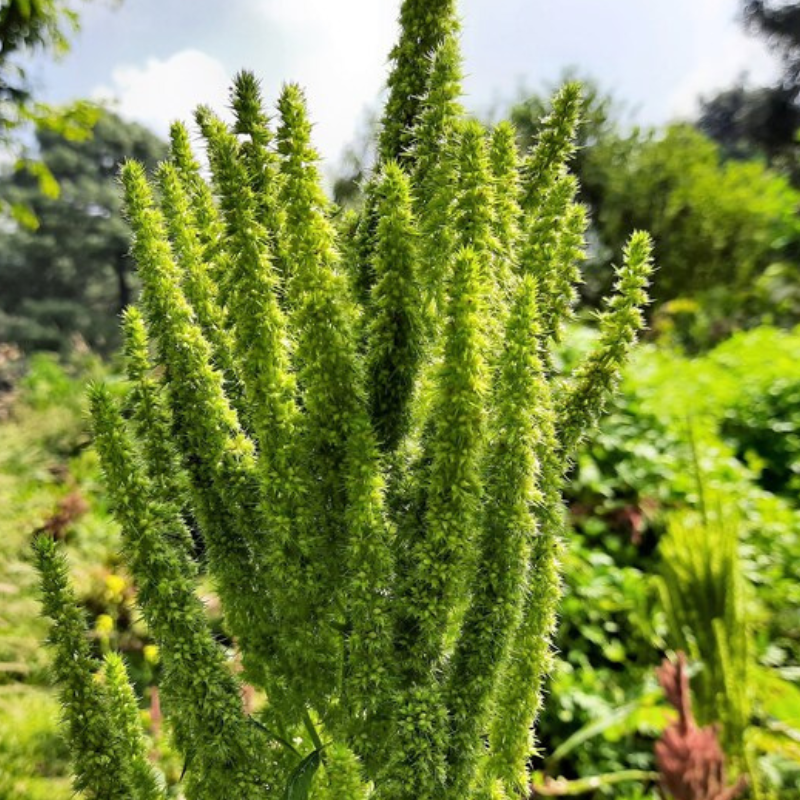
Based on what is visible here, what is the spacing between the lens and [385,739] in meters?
0.82

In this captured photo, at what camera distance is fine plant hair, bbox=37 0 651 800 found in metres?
0.78

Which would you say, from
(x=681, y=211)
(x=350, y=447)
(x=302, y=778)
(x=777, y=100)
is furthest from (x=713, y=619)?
(x=777, y=100)

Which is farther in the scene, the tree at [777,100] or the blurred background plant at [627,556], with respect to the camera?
the tree at [777,100]

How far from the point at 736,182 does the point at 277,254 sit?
19.5 meters

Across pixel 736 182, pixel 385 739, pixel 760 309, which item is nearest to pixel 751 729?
pixel 385 739

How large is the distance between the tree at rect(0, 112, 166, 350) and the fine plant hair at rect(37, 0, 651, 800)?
92.8 feet

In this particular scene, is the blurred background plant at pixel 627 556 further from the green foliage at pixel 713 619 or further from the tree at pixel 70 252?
the tree at pixel 70 252

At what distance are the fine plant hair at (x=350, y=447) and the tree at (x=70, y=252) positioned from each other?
28.3 meters

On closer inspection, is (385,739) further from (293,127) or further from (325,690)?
(293,127)

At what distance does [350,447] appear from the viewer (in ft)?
2.59

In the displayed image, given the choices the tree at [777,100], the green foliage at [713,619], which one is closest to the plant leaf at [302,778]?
the green foliage at [713,619]

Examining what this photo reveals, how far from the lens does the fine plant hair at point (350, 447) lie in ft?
2.56

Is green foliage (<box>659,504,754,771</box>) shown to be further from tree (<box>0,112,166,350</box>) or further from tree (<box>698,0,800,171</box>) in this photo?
tree (<box>0,112,166,350</box>)

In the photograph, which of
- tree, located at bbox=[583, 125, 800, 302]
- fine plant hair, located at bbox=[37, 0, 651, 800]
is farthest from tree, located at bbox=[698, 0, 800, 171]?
fine plant hair, located at bbox=[37, 0, 651, 800]
